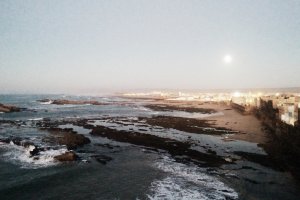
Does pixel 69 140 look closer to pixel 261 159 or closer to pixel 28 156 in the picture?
pixel 28 156

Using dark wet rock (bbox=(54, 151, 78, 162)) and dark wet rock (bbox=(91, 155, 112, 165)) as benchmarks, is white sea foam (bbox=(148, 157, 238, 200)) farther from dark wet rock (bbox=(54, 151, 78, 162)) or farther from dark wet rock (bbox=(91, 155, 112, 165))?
dark wet rock (bbox=(54, 151, 78, 162))

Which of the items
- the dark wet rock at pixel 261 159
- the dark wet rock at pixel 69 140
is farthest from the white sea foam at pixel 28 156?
the dark wet rock at pixel 261 159

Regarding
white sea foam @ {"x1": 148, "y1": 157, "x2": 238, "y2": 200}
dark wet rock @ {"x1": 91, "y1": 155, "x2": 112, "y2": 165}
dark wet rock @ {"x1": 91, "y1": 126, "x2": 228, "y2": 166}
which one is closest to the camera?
white sea foam @ {"x1": 148, "y1": 157, "x2": 238, "y2": 200}

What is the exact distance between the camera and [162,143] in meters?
30.9

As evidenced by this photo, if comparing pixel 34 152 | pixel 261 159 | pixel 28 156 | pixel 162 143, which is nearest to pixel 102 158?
pixel 34 152

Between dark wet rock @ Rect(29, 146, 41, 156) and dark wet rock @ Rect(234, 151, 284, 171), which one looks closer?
dark wet rock @ Rect(234, 151, 284, 171)

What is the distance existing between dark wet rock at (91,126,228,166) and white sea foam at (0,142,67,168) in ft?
29.4

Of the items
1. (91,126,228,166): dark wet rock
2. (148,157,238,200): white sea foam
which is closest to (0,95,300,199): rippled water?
(148,157,238,200): white sea foam

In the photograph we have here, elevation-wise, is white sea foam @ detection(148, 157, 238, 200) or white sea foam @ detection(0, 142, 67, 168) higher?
white sea foam @ detection(0, 142, 67, 168)

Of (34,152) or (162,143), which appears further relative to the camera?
(162,143)

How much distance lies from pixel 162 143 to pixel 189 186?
13.0 m

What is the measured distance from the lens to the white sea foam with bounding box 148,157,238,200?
1645 cm

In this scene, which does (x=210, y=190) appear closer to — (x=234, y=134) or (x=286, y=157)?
(x=286, y=157)

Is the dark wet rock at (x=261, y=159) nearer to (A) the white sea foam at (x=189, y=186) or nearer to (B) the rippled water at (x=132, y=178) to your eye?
(B) the rippled water at (x=132, y=178)
